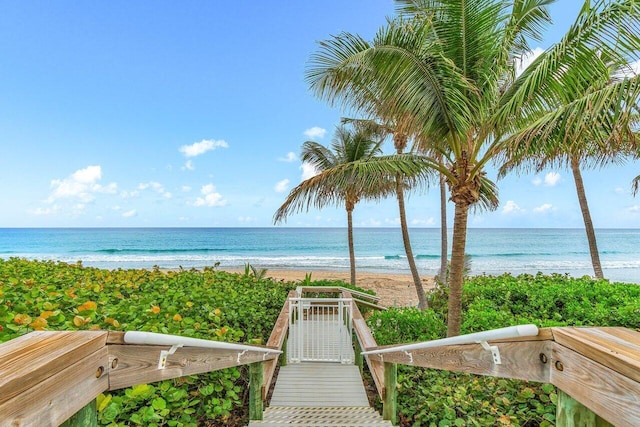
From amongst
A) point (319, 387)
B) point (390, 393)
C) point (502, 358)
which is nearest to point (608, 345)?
point (502, 358)

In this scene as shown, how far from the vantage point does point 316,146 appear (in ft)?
37.3

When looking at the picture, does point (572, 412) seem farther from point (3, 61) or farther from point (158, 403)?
point (3, 61)

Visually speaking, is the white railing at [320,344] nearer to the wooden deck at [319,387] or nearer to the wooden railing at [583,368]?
the wooden deck at [319,387]

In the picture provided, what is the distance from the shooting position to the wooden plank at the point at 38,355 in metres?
0.58

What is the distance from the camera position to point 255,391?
2.66 metres

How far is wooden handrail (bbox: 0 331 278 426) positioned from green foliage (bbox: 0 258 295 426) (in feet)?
1.40

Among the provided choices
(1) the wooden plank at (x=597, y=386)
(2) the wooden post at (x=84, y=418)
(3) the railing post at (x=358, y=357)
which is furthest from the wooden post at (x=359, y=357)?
(2) the wooden post at (x=84, y=418)

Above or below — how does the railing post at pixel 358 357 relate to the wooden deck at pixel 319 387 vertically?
above

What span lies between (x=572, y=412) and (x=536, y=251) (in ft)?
140

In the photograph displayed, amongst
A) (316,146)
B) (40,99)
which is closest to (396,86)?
(316,146)

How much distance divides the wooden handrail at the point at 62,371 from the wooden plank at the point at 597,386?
123cm

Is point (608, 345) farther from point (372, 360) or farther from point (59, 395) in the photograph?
point (372, 360)

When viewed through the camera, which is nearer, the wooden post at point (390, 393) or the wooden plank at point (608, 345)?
the wooden plank at point (608, 345)

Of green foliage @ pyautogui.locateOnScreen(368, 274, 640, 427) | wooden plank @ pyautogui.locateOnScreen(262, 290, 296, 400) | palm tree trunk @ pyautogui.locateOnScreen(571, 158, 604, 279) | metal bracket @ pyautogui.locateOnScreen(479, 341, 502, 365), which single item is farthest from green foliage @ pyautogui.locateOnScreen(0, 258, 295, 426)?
palm tree trunk @ pyautogui.locateOnScreen(571, 158, 604, 279)
